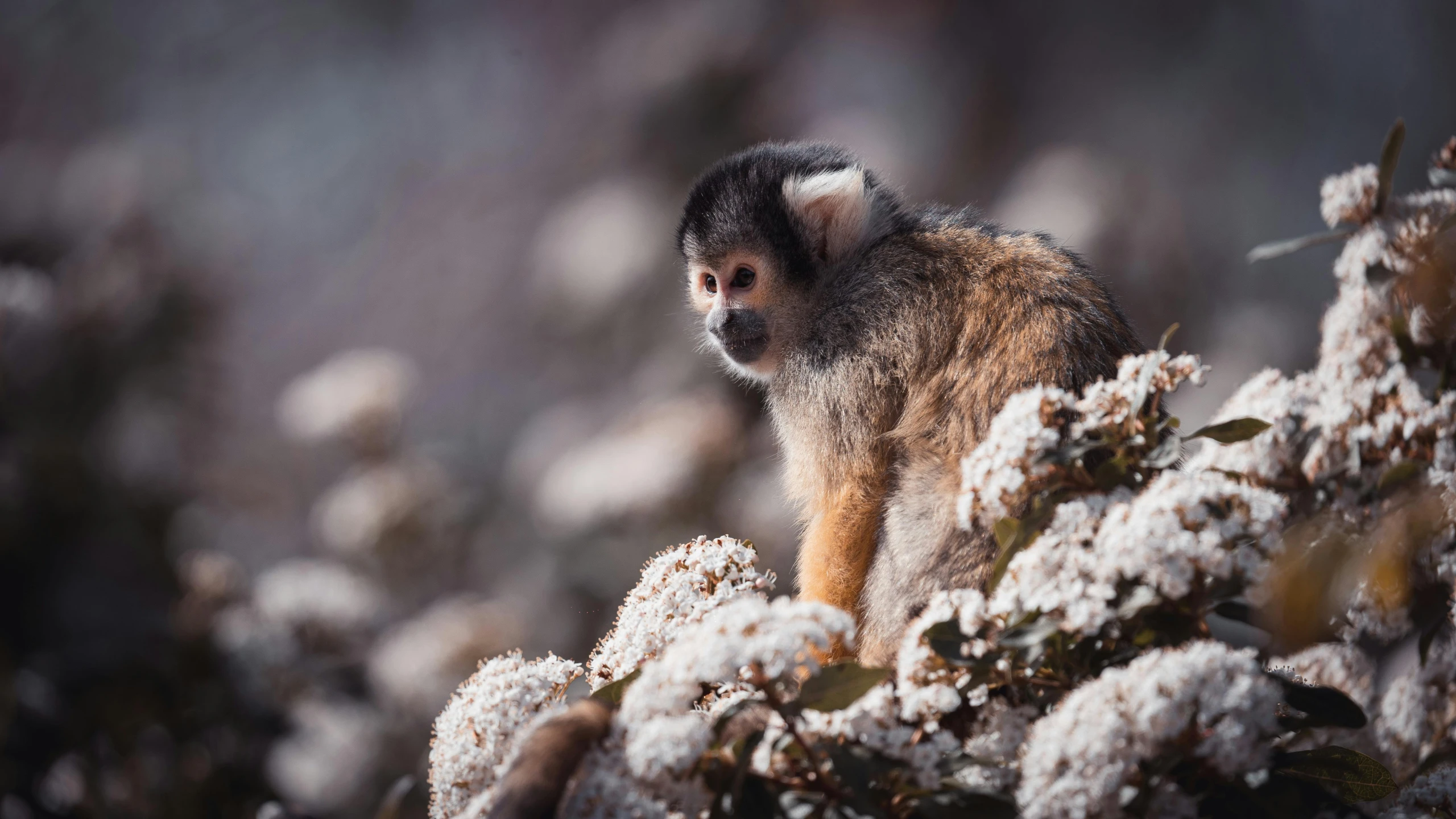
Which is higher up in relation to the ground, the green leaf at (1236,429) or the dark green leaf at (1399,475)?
the green leaf at (1236,429)

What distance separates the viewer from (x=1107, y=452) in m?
1.27

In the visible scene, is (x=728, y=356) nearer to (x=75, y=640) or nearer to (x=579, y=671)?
(x=579, y=671)

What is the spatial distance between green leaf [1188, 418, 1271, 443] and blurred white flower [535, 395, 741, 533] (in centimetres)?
212

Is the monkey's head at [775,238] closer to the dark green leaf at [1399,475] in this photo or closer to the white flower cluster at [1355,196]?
the white flower cluster at [1355,196]

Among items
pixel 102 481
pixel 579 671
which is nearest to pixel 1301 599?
pixel 579 671

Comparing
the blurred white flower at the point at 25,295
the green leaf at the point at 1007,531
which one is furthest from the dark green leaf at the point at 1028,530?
the blurred white flower at the point at 25,295

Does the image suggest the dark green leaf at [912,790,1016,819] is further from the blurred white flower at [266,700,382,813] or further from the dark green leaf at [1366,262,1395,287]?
the blurred white flower at [266,700,382,813]

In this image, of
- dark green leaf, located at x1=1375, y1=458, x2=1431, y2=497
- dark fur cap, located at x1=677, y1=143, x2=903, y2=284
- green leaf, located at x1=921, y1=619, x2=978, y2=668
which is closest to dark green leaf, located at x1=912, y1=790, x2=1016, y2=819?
green leaf, located at x1=921, y1=619, x2=978, y2=668

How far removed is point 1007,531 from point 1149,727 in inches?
10.2

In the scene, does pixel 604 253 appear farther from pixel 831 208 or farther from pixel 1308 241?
pixel 1308 241

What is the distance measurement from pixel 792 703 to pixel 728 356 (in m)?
1.19

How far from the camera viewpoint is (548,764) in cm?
88

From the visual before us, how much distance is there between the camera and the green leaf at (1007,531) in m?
0.98

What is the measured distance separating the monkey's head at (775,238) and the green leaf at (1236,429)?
97 cm
